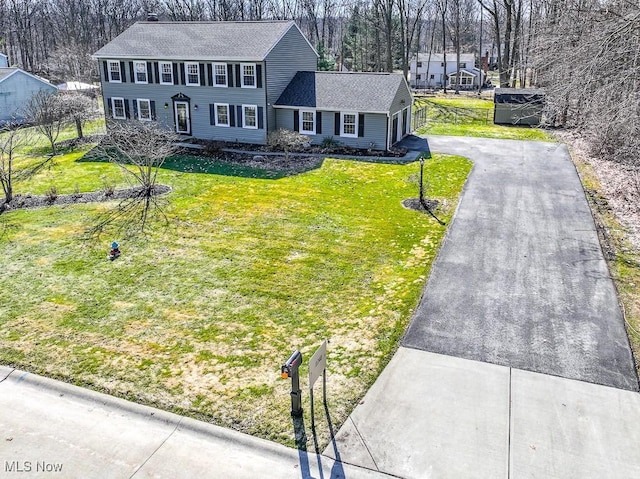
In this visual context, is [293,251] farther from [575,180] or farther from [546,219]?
[575,180]

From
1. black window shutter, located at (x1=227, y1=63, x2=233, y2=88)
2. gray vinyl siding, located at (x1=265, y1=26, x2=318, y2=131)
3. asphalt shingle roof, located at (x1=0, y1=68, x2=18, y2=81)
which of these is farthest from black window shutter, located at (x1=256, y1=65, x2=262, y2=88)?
asphalt shingle roof, located at (x1=0, y1=68, x2=18, y2=81)

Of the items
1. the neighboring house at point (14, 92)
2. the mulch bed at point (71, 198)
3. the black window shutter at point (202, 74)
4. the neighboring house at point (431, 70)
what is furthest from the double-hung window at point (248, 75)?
the neighboring house at point (431, 70)

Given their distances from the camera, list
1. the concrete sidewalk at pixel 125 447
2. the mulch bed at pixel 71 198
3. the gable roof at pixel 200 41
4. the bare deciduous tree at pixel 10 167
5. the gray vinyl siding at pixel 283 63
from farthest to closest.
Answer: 1. the gable roof at pixel 200 41
2. the gray vinyl siding at pixel 283 63
3. the bare deciduous tree at pixel 10 167
4. the mulch bed at pixel 71 198
5. the concrete sidewalk at pixel 125 447

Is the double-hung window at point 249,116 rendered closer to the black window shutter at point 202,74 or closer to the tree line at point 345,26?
the black window shutter at point 202,74

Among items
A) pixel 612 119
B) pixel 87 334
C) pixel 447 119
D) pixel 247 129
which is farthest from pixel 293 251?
pixel 447 119

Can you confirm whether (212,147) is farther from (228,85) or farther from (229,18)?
(229,18)

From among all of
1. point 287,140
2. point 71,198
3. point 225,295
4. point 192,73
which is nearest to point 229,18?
point 192,73
